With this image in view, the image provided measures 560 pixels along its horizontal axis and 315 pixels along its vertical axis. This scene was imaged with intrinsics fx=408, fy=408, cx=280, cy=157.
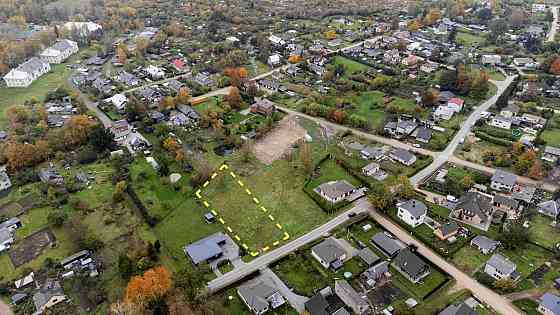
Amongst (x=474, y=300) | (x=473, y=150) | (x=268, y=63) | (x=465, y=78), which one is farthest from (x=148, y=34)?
(x=474, y=300)

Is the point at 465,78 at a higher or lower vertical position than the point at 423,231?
higher

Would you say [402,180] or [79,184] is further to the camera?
[79,184]

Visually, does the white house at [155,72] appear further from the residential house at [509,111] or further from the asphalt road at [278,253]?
the residential house at [509,111]

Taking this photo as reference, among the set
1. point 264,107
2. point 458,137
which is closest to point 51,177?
point 264,107

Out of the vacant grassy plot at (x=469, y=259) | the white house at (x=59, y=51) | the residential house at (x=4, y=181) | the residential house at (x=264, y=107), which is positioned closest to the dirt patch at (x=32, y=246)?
the residential house at (x=4, y=181)

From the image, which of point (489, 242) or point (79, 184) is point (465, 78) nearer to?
point (489, 242)

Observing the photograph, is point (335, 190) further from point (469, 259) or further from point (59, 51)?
point (59, 51)
